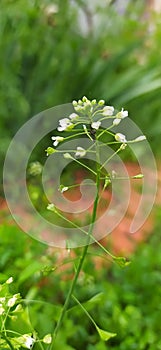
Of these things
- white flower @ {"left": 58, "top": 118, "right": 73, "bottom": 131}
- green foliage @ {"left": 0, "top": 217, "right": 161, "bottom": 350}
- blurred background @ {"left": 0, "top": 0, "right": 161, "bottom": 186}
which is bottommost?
green foliage @ {"left": 0, "top": 217, "right": 161, "bottom": 350}

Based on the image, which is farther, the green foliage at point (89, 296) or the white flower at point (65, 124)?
the green foliage at point (89, 296)

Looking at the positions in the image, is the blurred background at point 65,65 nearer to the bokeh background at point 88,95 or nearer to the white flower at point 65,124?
the bokeh background at point 88,95

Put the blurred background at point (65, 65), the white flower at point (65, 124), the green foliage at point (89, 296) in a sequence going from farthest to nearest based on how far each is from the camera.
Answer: the blurred background at point (65, 65)
the green foliage at point (89, 296)
the white flower at point (65, 124)

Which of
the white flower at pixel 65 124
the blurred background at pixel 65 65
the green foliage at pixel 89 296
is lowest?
the green foliage at pixel 89 296

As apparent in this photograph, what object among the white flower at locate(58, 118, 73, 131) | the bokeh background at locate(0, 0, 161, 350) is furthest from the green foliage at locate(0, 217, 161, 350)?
the white flower at locate(58, 118, 73, 131)

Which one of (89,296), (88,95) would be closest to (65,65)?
(88,95)

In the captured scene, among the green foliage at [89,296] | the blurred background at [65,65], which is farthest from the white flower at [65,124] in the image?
the blurred background at [65,65]

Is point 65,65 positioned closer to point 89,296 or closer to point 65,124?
point 89,296

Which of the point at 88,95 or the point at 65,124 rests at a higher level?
the point at 88,95

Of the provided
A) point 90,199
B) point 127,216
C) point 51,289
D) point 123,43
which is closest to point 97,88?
point 123,43

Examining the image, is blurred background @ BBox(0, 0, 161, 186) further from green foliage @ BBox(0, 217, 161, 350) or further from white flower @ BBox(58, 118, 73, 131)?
white flower @ BBox(58, 118, 73, 131)
